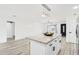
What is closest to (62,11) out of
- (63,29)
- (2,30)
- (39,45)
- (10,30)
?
(63,29)

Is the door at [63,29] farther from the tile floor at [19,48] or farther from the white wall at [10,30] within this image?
the white wall at [10,30]

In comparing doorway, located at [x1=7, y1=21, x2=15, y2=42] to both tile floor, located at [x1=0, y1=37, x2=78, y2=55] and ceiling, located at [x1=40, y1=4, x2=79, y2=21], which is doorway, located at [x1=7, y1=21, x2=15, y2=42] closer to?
tile floor, located at [x1=0, y1=37, x2=78, y2=55]

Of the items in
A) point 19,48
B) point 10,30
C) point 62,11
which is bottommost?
point 19,48

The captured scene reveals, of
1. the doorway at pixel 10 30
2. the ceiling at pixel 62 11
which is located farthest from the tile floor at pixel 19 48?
the ceiling at pixel 62 11

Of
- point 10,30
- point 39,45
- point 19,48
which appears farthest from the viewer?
point 19,48

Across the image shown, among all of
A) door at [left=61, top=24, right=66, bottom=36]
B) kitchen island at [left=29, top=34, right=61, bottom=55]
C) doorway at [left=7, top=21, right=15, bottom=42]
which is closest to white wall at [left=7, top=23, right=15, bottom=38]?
doorway at [left=7, top=21, right=15, bottom=42]

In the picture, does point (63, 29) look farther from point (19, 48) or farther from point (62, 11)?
point (19, 48)

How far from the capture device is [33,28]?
193cm

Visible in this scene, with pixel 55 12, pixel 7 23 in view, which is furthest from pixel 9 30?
pixel 55 12

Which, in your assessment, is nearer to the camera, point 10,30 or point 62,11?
point 10,30

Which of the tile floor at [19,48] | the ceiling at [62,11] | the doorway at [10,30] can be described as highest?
the ceiling at [62,11]

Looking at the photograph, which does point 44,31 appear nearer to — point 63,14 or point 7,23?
point 63,14

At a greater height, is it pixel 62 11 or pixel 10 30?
pixel 62 11

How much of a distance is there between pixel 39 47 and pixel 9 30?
0.65 m
